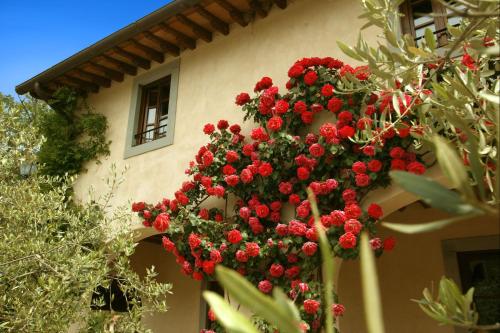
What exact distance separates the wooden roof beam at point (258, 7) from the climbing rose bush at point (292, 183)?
4.17 ft

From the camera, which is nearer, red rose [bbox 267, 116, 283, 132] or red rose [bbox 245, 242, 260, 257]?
red rose [bbox 245, 242, 260, 257]

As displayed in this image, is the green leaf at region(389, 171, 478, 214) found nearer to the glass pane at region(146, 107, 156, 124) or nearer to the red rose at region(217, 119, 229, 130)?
the red rose at region(217, 119, 229, 130)

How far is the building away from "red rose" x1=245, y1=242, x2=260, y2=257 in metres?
1.92

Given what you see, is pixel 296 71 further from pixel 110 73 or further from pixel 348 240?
pixel 110 73

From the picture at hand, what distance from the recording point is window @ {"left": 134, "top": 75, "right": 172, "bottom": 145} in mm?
6512

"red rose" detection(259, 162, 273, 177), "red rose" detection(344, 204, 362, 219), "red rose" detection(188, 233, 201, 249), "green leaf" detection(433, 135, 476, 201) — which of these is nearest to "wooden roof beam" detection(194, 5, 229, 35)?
"red rose" detection(259, 162, 273, 177)

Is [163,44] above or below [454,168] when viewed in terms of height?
above

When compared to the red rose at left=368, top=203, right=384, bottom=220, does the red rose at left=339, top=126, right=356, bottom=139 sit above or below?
above

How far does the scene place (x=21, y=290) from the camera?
11.8 ft

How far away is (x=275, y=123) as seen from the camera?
422 centimetres

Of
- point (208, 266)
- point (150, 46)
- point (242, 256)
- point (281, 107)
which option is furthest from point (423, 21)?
point (150, 46)

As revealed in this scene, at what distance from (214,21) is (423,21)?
8.97 ft

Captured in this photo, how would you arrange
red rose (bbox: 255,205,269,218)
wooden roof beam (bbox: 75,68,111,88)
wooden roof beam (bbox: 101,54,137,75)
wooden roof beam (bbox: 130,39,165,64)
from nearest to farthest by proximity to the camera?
1. red rose (bbox: 255,205,269,218)
2. wooden roof beam (bbox: 130,39,165,64)
3. wooden roof beam (bbox: 101,54,137,75)
4. wooden roof beam (bbox: 75,68,111,88)

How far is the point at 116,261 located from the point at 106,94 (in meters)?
4.18
